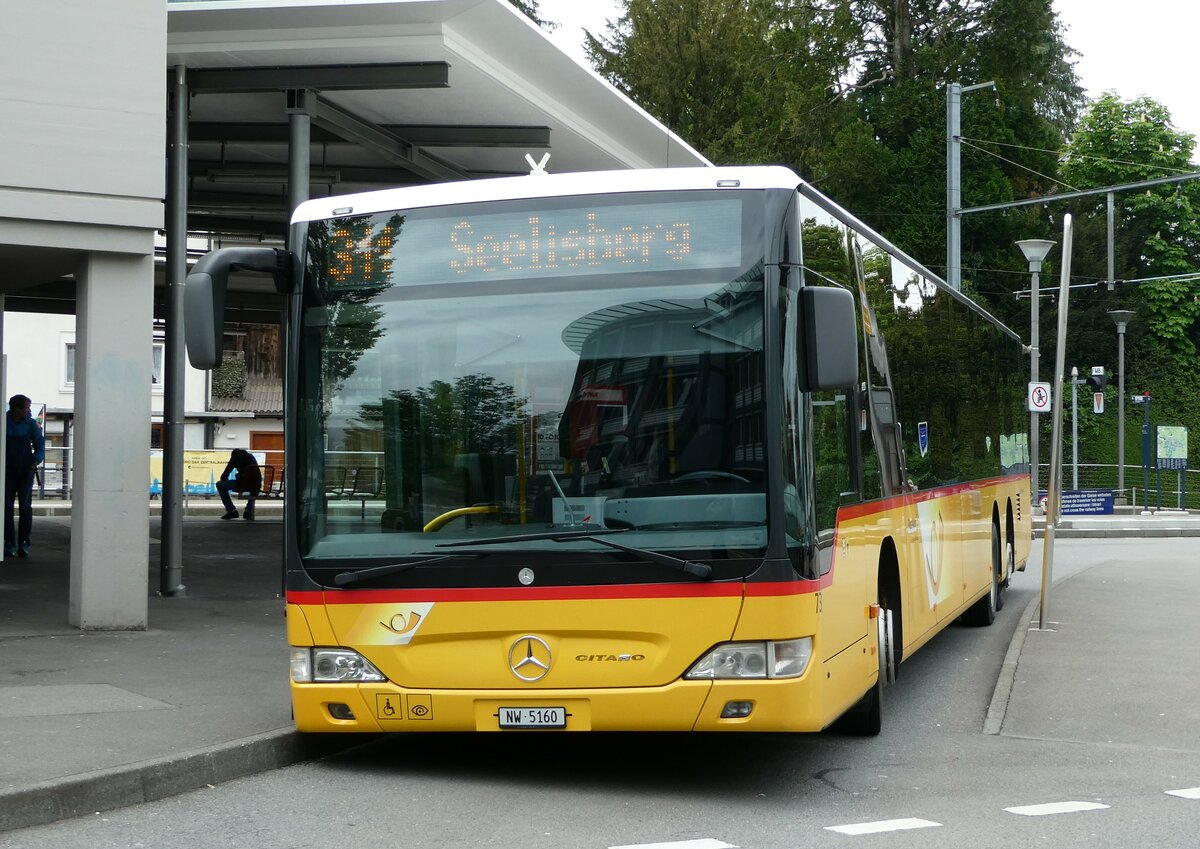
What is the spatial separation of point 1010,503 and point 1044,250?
9643mm

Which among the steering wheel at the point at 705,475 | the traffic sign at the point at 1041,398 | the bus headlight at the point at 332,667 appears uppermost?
the traffic sign at the point at 1041,398

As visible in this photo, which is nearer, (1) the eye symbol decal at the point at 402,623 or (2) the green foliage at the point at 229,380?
(1) the eye symbol decal at the point at 402,623

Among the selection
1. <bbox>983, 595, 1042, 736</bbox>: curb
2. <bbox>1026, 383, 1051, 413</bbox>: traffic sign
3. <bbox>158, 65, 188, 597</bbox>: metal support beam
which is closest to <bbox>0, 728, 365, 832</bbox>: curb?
<bbox>983, 595, 1042, 736</bbox>: curb

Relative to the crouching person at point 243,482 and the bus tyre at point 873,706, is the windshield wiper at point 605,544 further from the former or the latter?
the crouching person at point 243,482

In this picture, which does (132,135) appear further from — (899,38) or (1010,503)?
(899,38)

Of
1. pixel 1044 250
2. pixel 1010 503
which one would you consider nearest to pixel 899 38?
pixel 1044 250

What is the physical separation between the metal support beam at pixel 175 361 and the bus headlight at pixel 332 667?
7.25 meters

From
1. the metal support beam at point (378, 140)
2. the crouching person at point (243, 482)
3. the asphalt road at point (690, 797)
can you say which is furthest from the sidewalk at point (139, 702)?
the crouching person at point (243, 482)

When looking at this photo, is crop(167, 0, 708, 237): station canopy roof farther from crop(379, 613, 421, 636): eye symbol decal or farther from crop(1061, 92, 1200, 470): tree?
crop(1061, 92, 1200, 470): tree

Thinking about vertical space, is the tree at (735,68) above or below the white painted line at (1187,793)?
above

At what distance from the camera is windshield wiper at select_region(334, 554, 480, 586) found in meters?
7.13

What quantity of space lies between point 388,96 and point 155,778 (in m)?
10.5

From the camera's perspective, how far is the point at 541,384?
7117mm

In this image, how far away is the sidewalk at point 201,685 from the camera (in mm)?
7234
